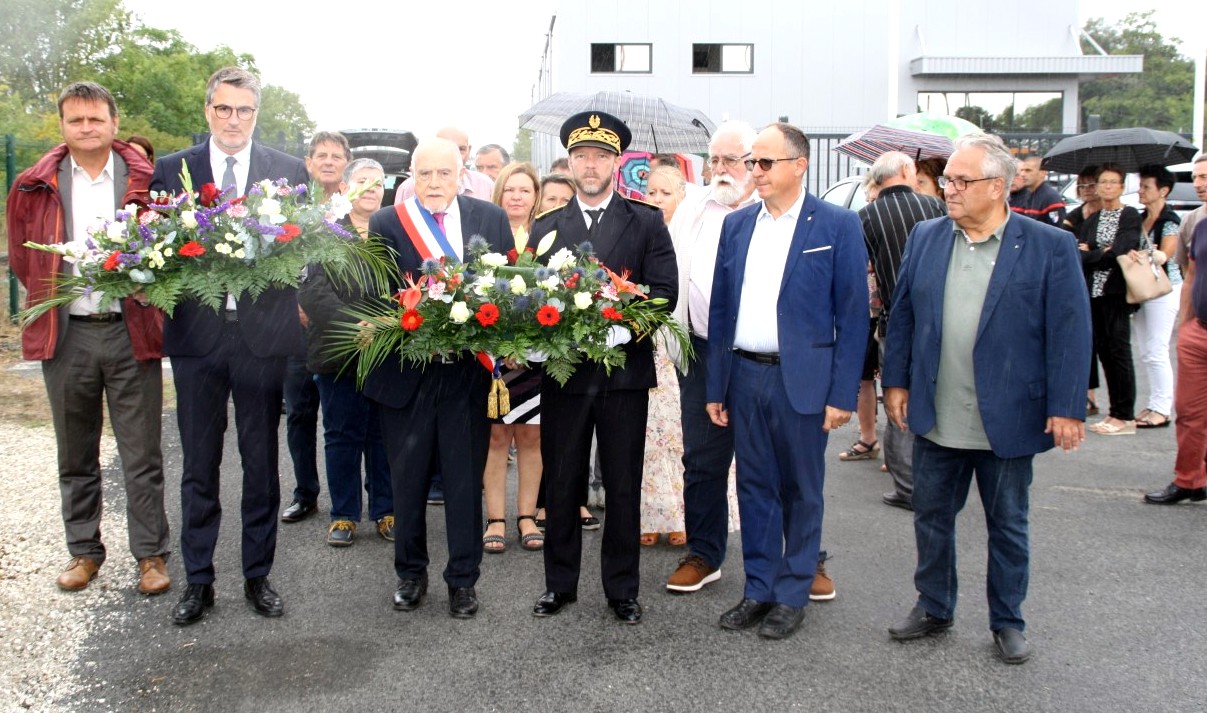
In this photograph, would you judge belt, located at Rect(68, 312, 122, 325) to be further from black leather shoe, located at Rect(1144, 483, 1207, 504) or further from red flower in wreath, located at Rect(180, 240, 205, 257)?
black leather shoe, located at Rect(1144, 483, 1207, 504)

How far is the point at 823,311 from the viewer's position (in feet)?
15.5

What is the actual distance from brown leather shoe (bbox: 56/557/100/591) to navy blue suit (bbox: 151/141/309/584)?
2.49 feet

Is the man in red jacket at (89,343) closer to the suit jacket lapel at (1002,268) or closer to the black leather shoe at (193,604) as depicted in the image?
the black leather shoe at (193,604)

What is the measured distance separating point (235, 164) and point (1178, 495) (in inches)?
231

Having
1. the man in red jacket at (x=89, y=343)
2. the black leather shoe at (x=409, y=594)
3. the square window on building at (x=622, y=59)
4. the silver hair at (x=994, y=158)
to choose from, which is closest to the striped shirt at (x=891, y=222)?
the silver hair at (x=994, y=158)

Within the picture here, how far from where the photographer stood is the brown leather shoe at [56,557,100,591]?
5.29m

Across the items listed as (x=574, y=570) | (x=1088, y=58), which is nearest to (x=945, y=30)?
(x=1088, y=58)

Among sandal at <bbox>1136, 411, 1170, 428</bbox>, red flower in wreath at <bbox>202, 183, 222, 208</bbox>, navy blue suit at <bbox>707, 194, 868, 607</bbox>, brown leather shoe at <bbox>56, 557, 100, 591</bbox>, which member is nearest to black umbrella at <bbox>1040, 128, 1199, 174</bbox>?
sandal at <bbox>1136, 411, 1170, 428</bbox>

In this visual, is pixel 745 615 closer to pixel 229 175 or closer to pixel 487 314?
pixel 487 314

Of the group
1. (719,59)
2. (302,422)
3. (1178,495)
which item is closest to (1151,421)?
(1178,495)

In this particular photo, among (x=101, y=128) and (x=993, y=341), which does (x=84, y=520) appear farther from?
(x=993, y=341)

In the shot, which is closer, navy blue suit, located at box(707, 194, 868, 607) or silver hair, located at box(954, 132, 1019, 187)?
silver hair, located at box(954, 132, 1019, 187)

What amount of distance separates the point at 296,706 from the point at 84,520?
2.13m

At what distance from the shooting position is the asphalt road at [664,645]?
4117 millimetres
